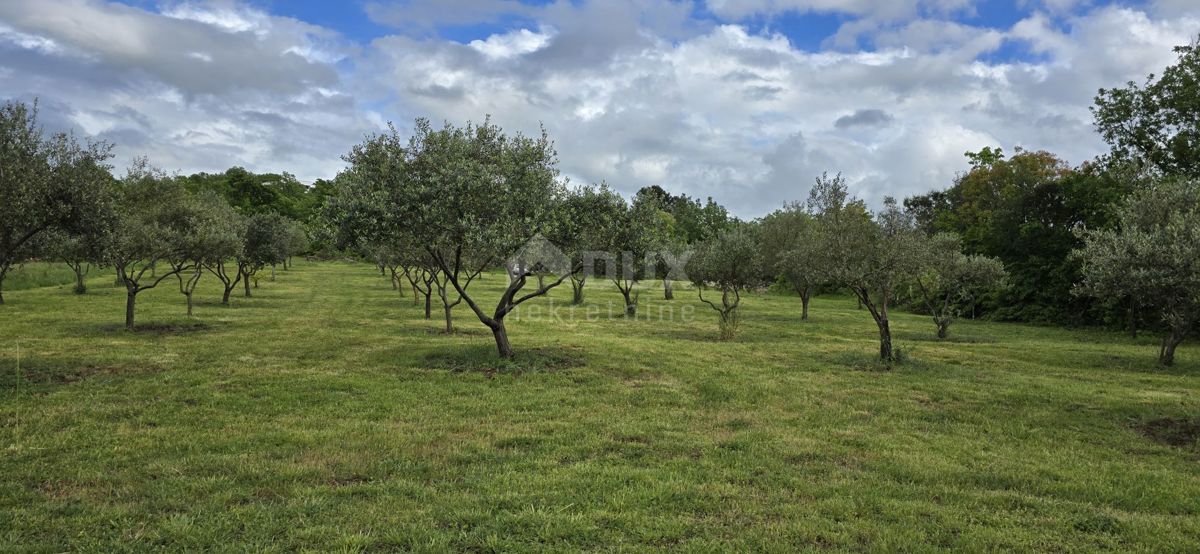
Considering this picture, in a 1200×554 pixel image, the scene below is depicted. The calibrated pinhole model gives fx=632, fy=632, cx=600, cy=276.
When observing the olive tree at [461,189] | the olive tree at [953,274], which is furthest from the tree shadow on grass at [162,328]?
the olive tree at [953,274]

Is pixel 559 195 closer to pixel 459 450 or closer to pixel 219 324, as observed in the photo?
pixel 459 450

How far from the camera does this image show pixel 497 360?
67.1ft

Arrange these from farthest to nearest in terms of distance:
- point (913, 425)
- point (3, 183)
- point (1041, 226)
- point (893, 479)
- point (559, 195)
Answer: point (1041, 226) → point (559, 195) → point (3, 183) → point (913, 425) → point (893, 479)

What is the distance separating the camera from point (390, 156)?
19.2m

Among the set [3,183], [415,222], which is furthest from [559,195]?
[3,183]

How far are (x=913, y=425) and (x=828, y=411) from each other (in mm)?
1878

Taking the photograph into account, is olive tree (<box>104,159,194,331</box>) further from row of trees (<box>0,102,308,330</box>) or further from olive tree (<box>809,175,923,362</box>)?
olive tree (<box>809,175,923,362</box>)

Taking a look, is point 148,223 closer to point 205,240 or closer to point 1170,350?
point 205,240

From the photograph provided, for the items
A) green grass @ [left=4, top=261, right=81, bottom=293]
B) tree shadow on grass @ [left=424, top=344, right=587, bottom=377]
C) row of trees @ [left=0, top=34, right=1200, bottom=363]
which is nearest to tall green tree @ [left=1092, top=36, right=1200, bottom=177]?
row of trees @ [left=0, top=34, right=1200, bottom=363]

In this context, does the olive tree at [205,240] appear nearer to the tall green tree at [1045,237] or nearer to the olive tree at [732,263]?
the olive tree at [732,263]

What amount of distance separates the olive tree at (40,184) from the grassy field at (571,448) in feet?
13.2

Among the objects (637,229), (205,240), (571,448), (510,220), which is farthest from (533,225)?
(205,240)

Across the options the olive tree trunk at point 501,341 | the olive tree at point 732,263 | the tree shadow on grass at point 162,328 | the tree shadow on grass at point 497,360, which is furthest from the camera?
the olive tree at point 732,263

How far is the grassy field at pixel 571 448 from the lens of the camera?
795 centimetres
